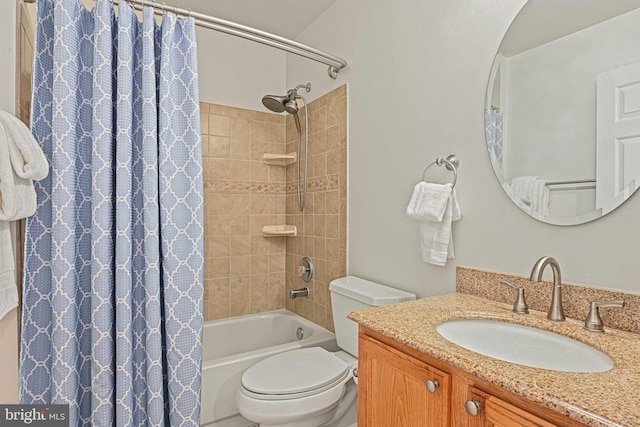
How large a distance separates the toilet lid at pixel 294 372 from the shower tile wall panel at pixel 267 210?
49cm

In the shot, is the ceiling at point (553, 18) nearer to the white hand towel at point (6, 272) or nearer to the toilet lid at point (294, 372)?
the toilet lid at point (294, 372)

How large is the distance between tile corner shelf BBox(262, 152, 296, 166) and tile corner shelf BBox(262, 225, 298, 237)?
1.63 feet

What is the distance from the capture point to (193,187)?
1.40 metres

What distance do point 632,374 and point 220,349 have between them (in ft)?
7.45

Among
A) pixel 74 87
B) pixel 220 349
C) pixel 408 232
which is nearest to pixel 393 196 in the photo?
pixel 408 232

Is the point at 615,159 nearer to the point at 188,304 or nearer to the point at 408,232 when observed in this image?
the point at 408,232

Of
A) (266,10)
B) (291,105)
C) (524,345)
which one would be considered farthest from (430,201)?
(266,10)

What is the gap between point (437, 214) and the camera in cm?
138

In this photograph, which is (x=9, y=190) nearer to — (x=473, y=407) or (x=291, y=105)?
(x=473, y=407)

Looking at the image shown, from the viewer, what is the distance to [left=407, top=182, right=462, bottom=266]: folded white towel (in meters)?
1.39

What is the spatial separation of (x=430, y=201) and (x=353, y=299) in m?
0.61

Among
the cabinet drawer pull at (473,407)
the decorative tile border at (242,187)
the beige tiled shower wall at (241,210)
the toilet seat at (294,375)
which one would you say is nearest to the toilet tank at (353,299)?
the toilet seat at (294,375)

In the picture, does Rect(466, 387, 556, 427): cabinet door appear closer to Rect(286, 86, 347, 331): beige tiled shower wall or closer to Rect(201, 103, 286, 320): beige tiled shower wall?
Rect(286, 86, 347, 331): beige tiled shower wall

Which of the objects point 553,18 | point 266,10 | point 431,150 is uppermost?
point 266,10
